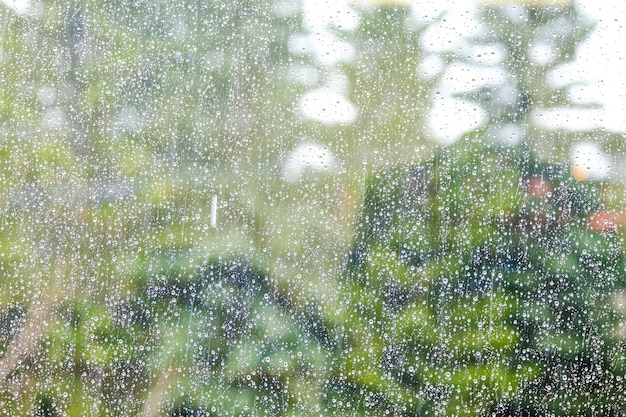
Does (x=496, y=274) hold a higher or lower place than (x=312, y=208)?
lower

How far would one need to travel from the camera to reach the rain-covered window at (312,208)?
3.32 ft

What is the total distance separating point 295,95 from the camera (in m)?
1.06

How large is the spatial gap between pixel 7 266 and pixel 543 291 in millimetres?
1163

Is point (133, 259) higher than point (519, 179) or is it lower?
lower

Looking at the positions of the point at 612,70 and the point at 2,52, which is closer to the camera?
the point at 612,70

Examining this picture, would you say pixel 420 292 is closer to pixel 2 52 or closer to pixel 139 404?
pixel 139 404

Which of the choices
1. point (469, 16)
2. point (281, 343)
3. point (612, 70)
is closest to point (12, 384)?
point (281, 343)

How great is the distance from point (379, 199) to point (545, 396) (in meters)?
0.54

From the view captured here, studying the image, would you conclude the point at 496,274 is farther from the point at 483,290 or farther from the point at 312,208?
the point at 312,208

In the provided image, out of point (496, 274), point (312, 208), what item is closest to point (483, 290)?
point (496, 274)

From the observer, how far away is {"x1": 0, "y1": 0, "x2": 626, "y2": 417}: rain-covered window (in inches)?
39.8

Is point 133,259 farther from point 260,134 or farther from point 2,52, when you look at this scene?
point 2,52

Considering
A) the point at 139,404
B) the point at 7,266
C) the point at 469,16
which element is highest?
the point at 469,16

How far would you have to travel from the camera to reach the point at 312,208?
3.44 ft
